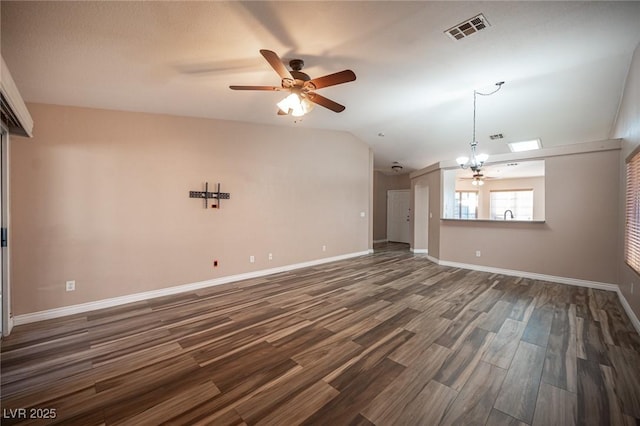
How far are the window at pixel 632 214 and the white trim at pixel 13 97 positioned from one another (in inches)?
234

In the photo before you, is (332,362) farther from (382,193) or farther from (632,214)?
(382,193)

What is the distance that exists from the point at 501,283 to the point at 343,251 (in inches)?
133

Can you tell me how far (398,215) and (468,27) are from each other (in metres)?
7.75

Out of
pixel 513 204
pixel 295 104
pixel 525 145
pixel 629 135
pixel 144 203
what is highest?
pixel 525 145

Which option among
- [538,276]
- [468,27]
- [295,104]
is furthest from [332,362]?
[538,276]

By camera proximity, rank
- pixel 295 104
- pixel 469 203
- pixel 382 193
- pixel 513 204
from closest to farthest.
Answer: pixel 295 104
pixel 382 193
pixel 513 204
pixel 469 203

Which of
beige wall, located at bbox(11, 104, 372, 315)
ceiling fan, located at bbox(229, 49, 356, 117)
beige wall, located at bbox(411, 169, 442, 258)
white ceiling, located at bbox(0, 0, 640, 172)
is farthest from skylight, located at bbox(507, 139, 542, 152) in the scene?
ceiling fan, located at bbox(229, 49, 356, 117)

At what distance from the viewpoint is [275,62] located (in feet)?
7.64

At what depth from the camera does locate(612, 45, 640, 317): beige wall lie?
3020 mm

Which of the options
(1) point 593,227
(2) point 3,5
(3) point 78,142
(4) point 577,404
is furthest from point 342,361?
(1) point 593,227

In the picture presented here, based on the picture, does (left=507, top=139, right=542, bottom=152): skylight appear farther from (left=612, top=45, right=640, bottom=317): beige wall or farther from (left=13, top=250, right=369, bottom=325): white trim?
(left=13, top=250, right=369, bottom=325): white trim

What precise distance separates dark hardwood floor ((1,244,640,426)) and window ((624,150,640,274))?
748 millimetres

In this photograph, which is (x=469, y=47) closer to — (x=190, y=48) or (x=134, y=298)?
(x=190, y=48)

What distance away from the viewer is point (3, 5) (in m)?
1.85
